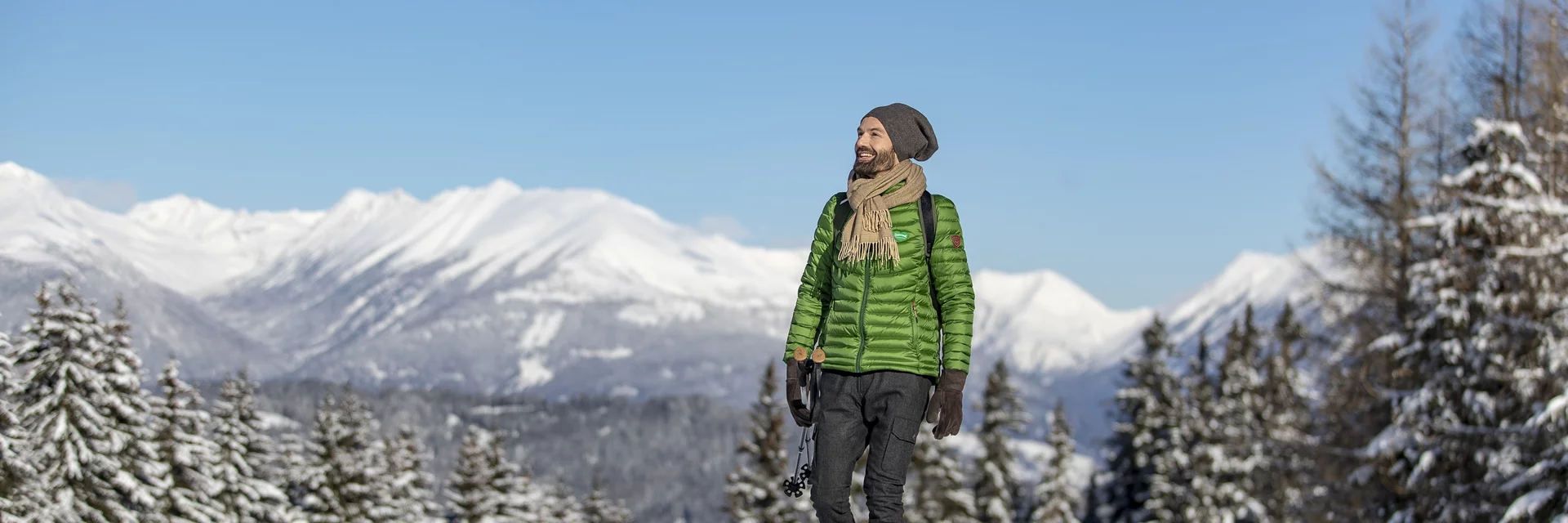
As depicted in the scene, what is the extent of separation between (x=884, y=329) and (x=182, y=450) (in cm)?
2760

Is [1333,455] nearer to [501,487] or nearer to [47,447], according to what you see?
[47,447]

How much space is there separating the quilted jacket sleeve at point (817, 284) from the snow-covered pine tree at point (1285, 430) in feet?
73.1

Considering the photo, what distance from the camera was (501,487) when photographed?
1837 inches

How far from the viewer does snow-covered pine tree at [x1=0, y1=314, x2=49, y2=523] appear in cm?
1898

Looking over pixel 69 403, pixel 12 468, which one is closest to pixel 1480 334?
pixel 12 468

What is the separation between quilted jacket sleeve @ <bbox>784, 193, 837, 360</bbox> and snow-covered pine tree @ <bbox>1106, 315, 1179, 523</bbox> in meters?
39.0

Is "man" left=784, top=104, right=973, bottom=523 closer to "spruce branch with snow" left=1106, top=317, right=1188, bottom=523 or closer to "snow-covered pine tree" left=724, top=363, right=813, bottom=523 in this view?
"snow-covered pine tree" left=724, top=363, right=813, bottom=523

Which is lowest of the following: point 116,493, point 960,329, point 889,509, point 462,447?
point 889,509

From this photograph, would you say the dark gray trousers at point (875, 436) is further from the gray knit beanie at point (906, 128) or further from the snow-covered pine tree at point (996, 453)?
the snow-covered pine tree at point (996, 453)

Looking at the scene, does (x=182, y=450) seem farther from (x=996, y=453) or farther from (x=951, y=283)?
(x=951, y=283)

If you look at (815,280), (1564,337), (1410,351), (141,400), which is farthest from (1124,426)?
(815,280)

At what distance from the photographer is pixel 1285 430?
152 feet

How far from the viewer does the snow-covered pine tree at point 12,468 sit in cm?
1898

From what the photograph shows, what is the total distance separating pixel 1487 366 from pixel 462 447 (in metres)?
32.1
